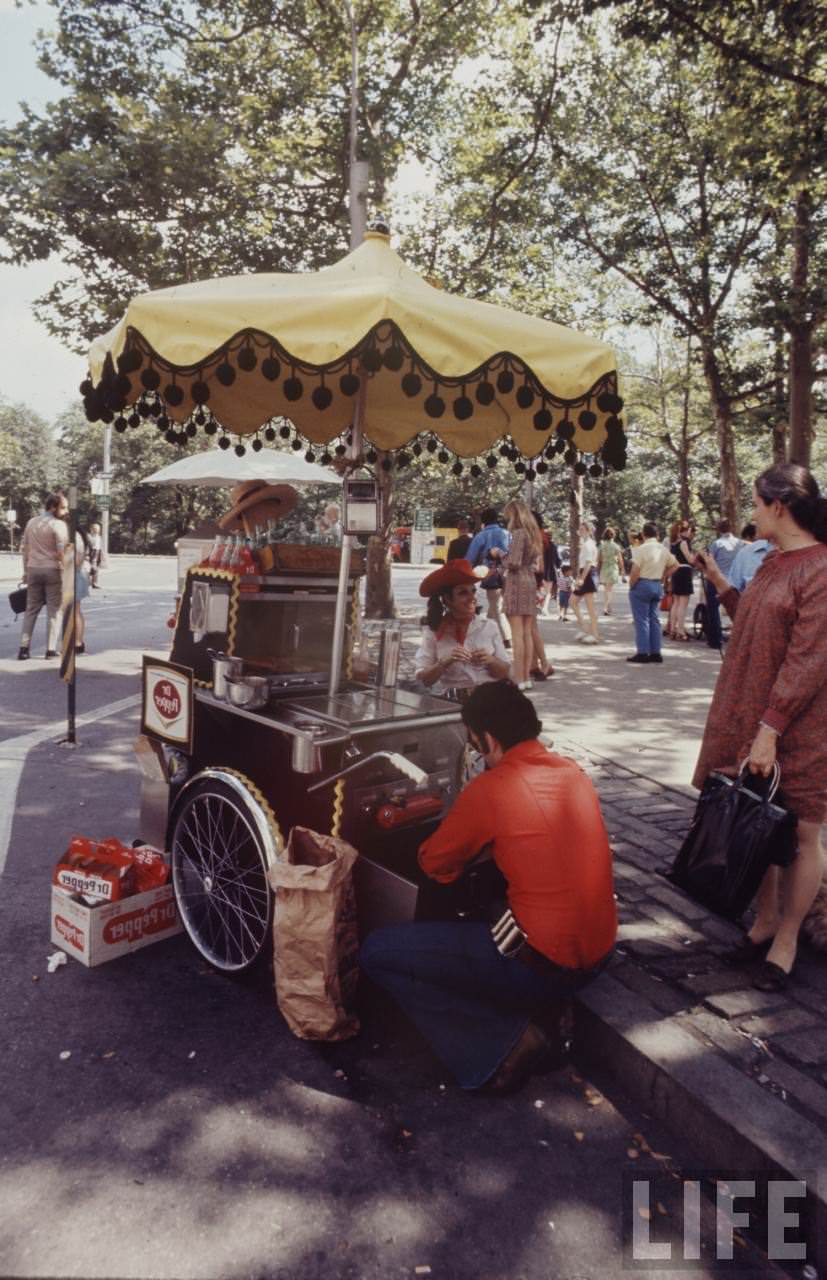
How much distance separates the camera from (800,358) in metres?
14.3

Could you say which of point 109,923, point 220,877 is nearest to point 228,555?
point 220,877

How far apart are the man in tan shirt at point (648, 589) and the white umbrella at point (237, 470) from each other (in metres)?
4.29

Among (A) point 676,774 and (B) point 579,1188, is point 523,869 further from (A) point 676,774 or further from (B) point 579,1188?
(A) point 676,774

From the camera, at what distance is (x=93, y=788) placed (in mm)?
6109

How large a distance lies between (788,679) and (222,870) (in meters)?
2.52

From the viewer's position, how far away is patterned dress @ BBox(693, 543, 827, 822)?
3326mm

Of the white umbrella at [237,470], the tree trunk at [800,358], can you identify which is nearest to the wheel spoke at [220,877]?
the white umbrella at [237,470]

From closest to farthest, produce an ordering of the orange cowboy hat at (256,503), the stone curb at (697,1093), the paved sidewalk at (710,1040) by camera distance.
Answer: the stone curb at (697,1093)
the paved sidewalk at (710,1040)
the orange cowboy hat at (256,503)

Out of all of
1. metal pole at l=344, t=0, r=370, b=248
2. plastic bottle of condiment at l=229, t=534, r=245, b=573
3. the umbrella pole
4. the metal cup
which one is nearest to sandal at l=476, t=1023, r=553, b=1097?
the umbrella pole

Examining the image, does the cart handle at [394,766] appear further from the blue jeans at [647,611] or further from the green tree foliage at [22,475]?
the green tree foliage at [22,475]

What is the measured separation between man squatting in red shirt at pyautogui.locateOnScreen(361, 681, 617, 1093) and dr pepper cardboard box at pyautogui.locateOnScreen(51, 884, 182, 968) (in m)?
1.22

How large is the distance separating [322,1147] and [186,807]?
5.61 ft

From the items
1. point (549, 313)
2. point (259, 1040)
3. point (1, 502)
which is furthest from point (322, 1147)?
point (1, 502)

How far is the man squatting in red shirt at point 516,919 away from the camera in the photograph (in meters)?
2.91
